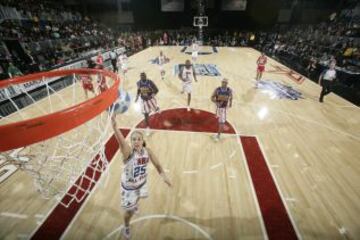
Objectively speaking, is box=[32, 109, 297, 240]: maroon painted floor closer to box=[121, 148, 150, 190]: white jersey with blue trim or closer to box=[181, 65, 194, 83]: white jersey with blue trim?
box=[181, 65, 194, 83]: white jersey with blue trim

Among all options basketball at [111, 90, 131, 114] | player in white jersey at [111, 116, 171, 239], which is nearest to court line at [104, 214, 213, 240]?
player in white jersey at [111, 116, 171, 239]

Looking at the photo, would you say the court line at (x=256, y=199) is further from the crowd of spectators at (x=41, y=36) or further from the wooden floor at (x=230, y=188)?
the crowd of spectators at (x=41, y=36)

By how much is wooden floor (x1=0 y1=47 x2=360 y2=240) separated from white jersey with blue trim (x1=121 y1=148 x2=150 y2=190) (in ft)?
4.21

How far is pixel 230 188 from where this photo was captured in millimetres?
5277

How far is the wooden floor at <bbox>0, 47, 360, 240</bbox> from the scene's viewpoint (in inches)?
169

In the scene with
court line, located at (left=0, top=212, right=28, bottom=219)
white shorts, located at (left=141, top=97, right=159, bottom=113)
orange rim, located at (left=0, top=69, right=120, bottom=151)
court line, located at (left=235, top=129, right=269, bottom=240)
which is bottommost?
court line, located at (left=235, top=129, right=269, bottom=240)

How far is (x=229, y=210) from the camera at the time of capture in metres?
4.70

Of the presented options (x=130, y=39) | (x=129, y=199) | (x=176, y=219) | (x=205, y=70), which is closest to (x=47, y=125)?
(x=129, y=199)

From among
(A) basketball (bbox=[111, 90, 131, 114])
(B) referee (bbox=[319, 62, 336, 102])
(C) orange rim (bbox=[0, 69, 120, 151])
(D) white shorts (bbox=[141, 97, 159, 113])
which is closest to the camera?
(C) orange rim (bbox=[0, 69, 120, 151])

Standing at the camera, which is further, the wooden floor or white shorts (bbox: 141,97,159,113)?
white shorts (bbox: 141,97,159,113)

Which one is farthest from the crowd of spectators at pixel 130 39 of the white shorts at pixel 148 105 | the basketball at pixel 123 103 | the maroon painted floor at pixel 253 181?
the white shorts at pixel 148 105

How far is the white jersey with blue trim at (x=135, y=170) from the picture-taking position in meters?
3.38

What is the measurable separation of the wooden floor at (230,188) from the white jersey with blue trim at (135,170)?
128cm

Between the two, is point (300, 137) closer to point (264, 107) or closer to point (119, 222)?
point (264, 107)
